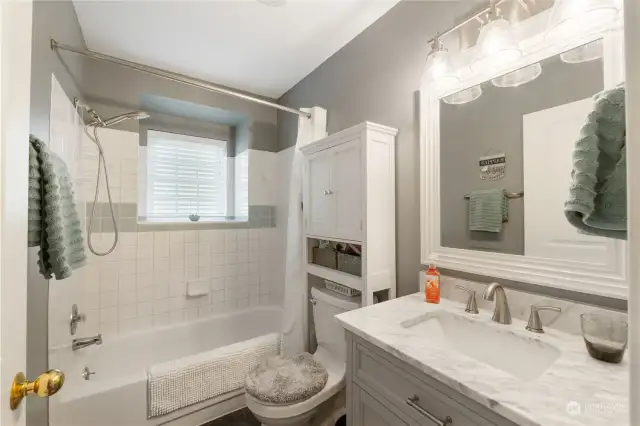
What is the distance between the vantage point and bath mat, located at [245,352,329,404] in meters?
1.29

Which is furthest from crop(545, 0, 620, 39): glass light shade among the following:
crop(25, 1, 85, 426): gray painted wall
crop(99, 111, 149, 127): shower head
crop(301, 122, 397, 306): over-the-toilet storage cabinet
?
crop(99, 111, 149, 127): shower head

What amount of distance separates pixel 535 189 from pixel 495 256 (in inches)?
11.5

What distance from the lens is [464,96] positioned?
1.24 m

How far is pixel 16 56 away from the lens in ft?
1.63

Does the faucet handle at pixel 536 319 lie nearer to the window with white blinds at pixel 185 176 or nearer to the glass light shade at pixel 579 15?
the glass light shade at pixel 579 15

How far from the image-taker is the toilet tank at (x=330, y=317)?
1.57 m

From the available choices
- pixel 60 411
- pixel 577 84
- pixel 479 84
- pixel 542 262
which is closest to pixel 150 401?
pixel 60 411

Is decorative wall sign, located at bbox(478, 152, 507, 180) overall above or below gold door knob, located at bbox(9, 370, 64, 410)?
above

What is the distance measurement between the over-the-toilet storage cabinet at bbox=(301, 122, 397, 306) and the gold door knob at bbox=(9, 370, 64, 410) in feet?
3.75

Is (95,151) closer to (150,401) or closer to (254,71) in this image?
(254,71)

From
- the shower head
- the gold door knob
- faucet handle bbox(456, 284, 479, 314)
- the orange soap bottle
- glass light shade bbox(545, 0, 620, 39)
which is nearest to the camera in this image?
the gold door knob

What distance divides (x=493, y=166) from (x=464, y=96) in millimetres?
348

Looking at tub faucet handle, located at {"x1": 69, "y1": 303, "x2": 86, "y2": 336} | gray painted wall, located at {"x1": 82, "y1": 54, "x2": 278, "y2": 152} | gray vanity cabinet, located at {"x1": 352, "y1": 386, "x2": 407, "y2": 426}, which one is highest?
gray painted wall, located at {"x1": 82, "y1": 54, "x2": 278, "y2": 152}

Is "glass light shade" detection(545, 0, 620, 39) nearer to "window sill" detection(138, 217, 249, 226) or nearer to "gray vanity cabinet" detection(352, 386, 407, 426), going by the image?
"gray vanity cabinet" detection(352, 386, 407, 426)
